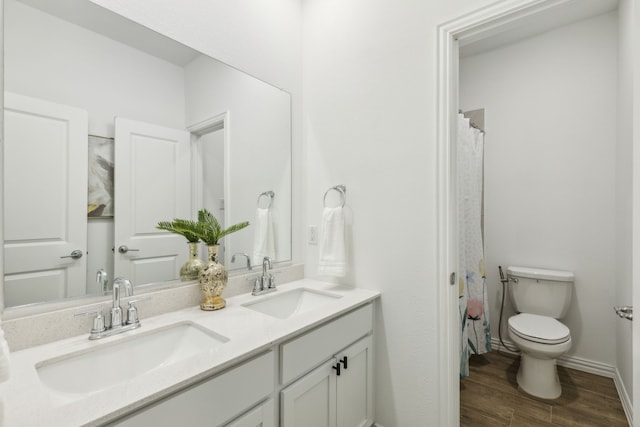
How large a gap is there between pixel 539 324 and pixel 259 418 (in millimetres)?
2092

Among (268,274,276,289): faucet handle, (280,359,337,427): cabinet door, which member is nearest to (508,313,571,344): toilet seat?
(280,359,337,427): cabinet door

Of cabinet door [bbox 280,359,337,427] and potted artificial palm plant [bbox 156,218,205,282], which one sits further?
potted artificial palm plant [bbox 156,218,205,282]

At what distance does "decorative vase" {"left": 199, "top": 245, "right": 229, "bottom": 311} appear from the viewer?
51.1 inches

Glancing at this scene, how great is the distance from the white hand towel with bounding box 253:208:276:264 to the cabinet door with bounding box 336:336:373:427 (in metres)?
0.70

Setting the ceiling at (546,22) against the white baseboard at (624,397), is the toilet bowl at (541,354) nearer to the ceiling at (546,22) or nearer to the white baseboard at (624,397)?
the white baseboard at (624,397)

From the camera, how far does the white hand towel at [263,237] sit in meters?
1.72

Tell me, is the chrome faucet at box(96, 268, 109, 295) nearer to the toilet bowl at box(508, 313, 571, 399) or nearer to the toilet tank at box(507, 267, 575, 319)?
the toilet bowl at box(508, 313, 571, 399)

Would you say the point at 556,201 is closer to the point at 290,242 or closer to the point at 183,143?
the point at 290,242

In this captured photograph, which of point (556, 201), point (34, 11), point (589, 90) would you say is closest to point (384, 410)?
point (556, 201)

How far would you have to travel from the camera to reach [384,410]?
5.23 ft

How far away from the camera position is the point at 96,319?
1.03 meters

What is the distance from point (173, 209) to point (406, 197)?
1095mm

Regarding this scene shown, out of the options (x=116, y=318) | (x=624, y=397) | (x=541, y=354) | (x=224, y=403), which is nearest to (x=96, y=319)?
(x=116, y=318)

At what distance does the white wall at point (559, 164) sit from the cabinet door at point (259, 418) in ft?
7.81
